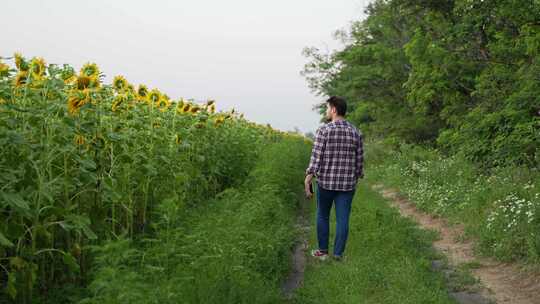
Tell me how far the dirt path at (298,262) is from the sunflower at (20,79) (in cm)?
308

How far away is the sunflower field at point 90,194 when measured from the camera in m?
3.86

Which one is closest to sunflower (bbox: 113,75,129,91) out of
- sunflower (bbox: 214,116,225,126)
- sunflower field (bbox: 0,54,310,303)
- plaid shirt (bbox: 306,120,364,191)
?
sunflower field (bbox: 0,54,310,303)

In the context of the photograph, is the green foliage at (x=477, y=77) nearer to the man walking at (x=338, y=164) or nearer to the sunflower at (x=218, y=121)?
the man walking at (x=338, y=164)

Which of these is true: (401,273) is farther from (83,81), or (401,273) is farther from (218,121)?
(218,121)

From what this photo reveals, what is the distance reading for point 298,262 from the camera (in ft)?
24.6

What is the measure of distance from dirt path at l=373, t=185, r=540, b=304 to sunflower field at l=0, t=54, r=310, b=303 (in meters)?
2.38

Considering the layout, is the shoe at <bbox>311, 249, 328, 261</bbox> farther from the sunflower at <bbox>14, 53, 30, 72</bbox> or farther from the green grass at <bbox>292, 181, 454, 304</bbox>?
the sunflower at <bbox>14, 53, 30, 72</bbox>

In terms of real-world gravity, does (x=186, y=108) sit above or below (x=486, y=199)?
above

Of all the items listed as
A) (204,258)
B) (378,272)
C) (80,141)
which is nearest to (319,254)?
(378,272)

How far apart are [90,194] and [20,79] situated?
107 centimetres

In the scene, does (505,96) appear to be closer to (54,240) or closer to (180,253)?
(180,253)

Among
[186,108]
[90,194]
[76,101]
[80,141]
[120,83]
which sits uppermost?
[120,83]

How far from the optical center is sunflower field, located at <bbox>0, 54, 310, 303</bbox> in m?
3.86

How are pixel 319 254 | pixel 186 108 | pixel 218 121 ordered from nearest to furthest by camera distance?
1. pixel 319 254
2. pixel 186 108
3. pixel 218 121
